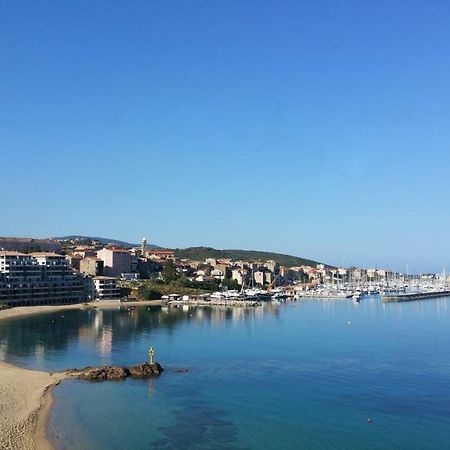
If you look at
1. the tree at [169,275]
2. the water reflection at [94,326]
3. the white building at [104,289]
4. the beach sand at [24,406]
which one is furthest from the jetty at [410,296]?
the beach sand at [24,406]

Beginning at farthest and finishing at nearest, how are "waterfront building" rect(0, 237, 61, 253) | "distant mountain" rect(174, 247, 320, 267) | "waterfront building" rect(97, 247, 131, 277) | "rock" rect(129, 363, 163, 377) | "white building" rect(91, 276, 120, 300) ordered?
"distant mountain" rect(174, 247, 320, 267), "waterfront building" rect(97, 247, 131, 277), "waterfront building" rect(0, 237, 61, 253), "white building" rect(91, 276, 120, 300), "rock" rect(129, 363, 163, 377)

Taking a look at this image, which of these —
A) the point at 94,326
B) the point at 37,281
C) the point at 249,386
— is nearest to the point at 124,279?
the point at 37,281

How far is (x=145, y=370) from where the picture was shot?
28.8 m

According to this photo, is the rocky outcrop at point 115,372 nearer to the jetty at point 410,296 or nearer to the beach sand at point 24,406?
the beach sand at point 24,406

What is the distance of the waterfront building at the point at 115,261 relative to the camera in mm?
91656

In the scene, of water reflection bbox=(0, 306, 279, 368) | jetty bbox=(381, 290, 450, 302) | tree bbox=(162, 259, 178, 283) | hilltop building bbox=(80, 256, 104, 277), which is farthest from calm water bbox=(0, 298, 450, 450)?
tree bbox=(162, 259, 178, 283)

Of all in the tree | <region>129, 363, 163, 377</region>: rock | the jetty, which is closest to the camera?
<region>129, 363, 163, 377</region>: rock

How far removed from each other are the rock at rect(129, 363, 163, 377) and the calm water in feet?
2.13

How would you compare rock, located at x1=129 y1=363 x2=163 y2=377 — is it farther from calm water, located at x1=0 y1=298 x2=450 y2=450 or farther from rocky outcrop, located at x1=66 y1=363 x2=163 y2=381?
calm water, located at x1=0 y1=298 x2=450 y2=450

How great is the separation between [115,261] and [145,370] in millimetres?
65349

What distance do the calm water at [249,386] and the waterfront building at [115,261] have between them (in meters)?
39.1

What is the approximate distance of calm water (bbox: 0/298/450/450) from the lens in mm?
19531

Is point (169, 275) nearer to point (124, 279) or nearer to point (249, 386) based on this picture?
point (124, 279)

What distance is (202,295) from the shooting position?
270 ft
